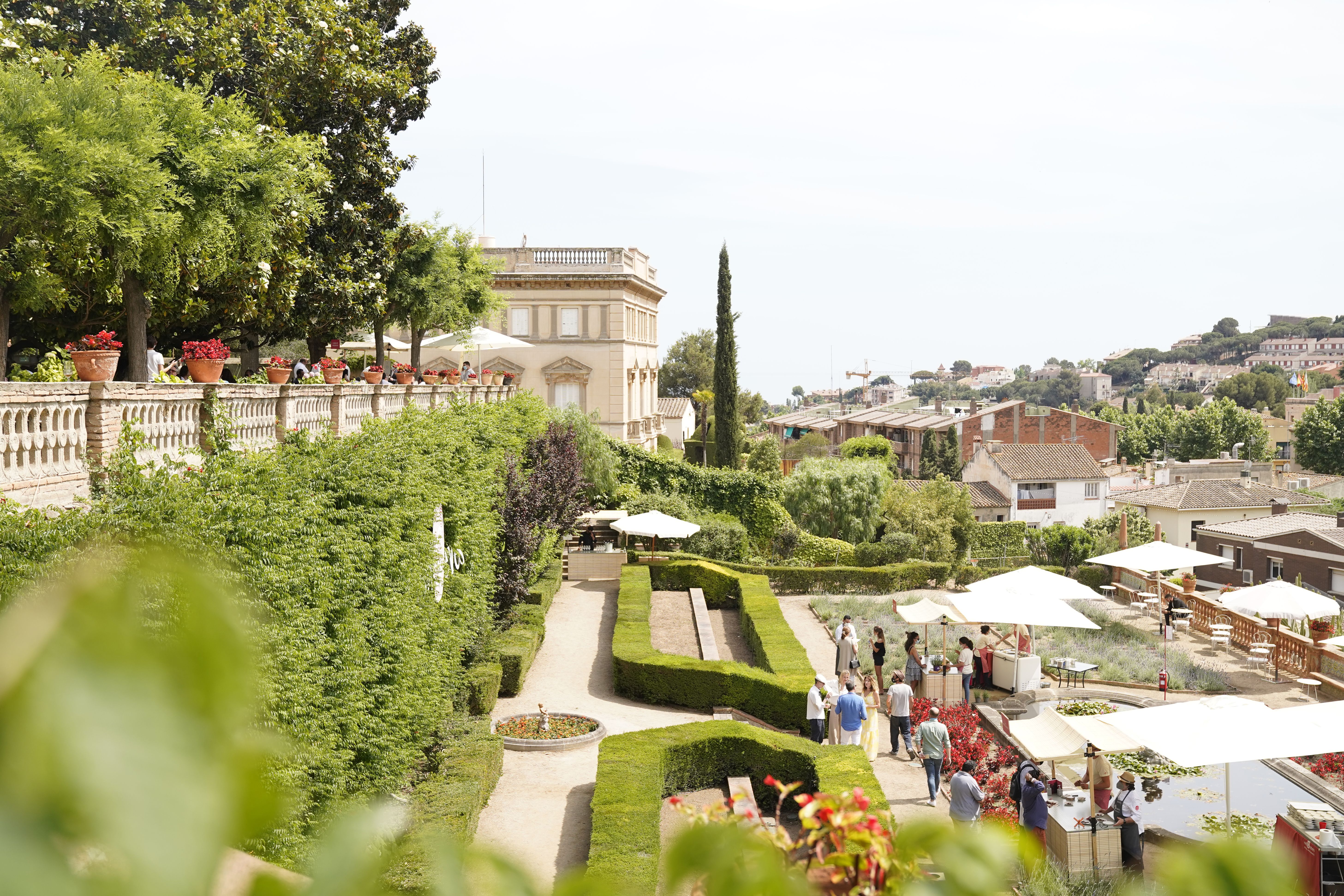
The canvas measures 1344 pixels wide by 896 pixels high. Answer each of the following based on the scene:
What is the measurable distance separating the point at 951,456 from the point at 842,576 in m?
57.9

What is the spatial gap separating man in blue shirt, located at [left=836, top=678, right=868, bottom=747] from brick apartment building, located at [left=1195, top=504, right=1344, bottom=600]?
33184mm

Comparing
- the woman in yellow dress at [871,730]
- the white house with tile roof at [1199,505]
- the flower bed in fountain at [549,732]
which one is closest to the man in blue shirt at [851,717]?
the woman in yellow dress at [871,730]

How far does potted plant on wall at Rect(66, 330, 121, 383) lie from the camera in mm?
9055

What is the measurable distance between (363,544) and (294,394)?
3.64 m

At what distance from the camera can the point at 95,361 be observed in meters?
9.11

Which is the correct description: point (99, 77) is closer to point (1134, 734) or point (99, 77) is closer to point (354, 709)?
point (354, 709)

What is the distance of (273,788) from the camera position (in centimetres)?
55

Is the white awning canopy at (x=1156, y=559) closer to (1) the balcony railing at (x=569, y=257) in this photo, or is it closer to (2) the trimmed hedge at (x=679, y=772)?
(2) the trimmed hedge at (x=679, y=772)

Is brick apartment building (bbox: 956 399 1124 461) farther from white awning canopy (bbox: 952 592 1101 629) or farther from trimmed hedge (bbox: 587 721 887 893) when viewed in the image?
trimmed hedge (bbox: 587 721 887 893)

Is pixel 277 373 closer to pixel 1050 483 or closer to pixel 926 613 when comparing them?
pixel 926 613

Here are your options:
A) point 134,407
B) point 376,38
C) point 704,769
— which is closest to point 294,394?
point 134,407

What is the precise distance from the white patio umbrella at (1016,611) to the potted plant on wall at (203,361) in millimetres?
15381

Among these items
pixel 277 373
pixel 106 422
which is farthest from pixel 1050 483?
pixel 106 422

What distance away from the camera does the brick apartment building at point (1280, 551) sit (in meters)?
45.8
